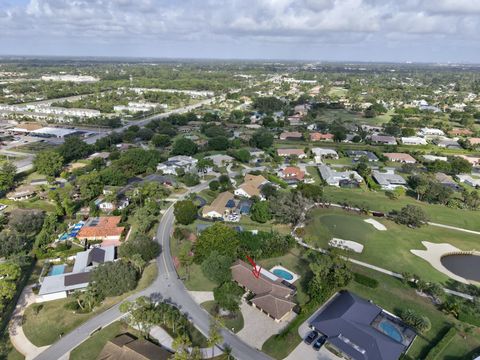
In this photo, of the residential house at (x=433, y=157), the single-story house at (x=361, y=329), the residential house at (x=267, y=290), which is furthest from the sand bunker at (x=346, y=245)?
the residential house at (x=433, y=157)

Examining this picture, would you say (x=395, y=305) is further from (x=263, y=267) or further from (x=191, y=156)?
(x=191, y=156)

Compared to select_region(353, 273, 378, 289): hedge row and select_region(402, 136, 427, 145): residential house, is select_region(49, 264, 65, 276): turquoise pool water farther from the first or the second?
select_region(402, 136, 427, 145): residential house

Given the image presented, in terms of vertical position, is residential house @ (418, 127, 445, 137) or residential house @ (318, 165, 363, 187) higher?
residential house @ (418, 127, 445, 137)

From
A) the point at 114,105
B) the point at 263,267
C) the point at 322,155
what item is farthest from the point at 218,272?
the point at 114,105

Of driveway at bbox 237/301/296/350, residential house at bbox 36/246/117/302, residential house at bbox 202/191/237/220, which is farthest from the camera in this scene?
residential house at bbox 202/191/237/220

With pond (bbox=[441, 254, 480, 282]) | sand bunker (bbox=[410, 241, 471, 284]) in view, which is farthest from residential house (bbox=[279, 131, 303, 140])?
pond (bbox=[441, 254, 480, 282])

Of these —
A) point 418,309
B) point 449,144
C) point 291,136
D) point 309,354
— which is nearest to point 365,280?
point 418,309
